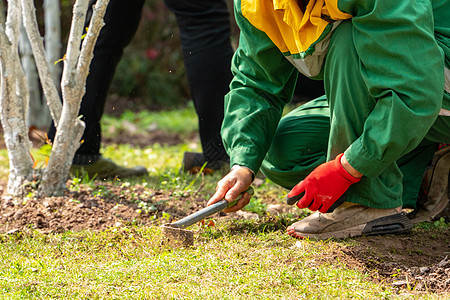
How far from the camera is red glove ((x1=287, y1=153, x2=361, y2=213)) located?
78.7 inches

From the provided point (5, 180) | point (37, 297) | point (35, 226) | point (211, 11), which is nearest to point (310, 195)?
point (37, 297)

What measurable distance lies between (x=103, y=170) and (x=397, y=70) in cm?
190

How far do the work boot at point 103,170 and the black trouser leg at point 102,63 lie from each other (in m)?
0.03

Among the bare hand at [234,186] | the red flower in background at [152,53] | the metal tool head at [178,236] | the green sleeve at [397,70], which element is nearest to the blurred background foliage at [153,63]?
the red flower in background at [152,53]

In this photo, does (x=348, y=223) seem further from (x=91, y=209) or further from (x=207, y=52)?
(x=207, y=52)

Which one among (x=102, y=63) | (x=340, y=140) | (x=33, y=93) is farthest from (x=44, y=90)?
(x=33, y=93)

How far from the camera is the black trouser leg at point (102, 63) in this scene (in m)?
3.12

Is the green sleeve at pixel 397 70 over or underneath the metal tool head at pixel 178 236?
over

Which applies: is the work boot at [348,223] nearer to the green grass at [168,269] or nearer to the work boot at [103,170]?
the green grass at [168,269]

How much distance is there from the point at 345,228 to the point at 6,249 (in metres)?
1.25

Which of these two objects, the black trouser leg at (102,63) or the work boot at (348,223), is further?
the black trouser leg at (102,63)

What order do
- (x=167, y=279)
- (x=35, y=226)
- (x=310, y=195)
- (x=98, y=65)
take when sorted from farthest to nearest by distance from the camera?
(x=98, y=65) < (x=35, y=226) < (x=310, y=195) < (x=167, y=279)

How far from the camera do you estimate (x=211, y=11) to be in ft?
10.5

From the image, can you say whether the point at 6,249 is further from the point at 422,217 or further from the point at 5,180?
the point at 422,217
